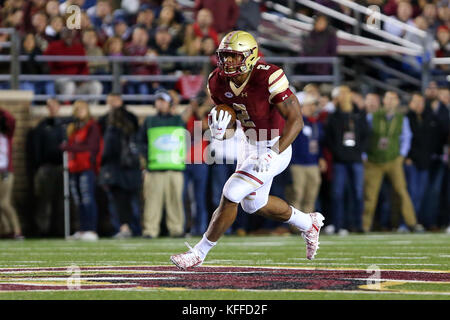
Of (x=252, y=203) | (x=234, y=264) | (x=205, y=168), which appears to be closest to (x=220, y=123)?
(x=252, y=203)

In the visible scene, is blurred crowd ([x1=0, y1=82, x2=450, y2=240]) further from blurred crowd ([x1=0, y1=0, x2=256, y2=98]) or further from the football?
the football

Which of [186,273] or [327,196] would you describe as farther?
[327,196]

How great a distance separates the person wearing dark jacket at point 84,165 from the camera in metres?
13.1

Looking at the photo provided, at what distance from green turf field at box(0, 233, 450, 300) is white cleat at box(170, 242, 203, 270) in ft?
0.22

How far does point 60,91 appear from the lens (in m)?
14.7

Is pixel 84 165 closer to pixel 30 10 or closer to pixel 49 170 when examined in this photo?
pixel 49 170

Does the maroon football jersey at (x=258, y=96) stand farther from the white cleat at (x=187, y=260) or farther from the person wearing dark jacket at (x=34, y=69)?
the person wearing dark jacket at (x=34, y=69)

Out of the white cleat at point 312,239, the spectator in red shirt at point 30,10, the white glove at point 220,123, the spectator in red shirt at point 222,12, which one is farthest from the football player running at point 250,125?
the spectator in red shirt at point 222,12

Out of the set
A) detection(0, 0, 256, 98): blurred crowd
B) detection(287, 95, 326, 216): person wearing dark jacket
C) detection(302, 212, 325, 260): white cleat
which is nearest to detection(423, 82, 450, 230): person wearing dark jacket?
detection(287, 95, 326, 216): person wearing dark jacket

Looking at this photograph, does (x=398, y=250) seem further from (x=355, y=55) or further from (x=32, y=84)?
(x=355, y=55)

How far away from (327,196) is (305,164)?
0.79 meters

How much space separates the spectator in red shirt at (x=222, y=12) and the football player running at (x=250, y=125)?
769 cm

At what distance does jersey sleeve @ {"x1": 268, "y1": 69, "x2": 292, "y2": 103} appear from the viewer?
7730 millimetres
